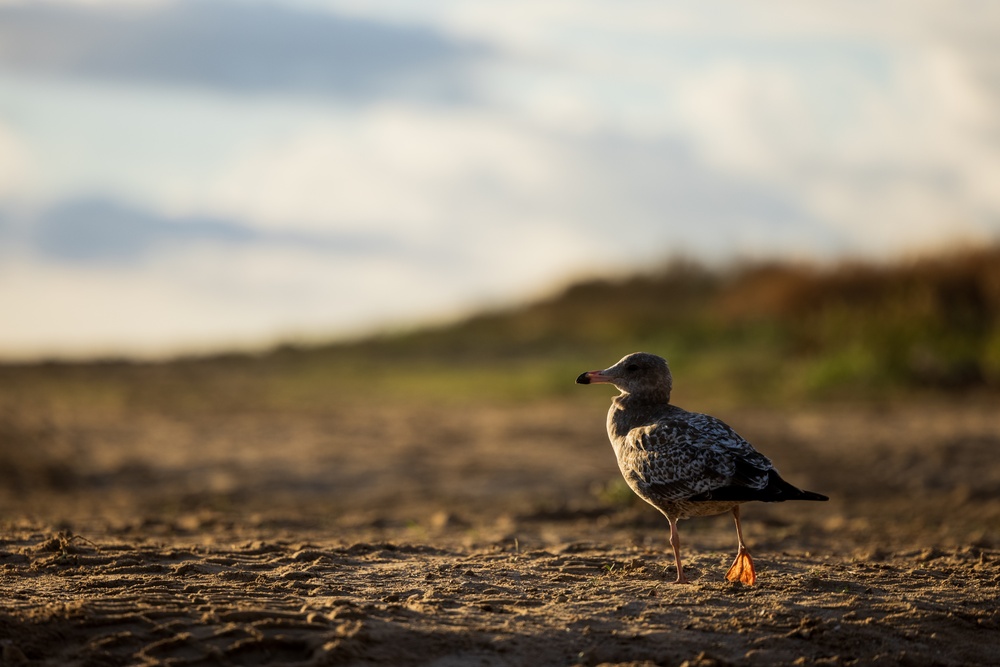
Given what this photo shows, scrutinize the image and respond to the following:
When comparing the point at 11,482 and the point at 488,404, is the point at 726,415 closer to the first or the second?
the point at 488,404

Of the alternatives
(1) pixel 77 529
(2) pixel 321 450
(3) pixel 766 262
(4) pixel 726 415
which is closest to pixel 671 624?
(1) pixel 77 529

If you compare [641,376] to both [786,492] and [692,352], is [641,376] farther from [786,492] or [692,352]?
[692,352]

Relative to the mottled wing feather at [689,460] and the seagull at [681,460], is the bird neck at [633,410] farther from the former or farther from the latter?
the mottled wing feather at [689,460]

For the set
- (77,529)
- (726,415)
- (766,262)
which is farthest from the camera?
(766,262)

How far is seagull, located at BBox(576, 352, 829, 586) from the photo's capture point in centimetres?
608

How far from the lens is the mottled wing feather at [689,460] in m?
6.10

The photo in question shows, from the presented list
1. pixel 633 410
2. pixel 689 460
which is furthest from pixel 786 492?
pixel 633 410

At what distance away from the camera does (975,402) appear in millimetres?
16656

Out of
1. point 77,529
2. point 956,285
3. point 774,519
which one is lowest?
point 774,519

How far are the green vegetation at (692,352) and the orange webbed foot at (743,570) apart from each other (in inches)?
456

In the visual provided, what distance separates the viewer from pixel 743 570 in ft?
20.6

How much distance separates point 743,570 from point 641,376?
1.22m

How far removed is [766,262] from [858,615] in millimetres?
27654

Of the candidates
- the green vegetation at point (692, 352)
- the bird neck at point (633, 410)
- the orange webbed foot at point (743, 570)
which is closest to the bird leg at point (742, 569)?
the orange webbed foot at point (743, 570)
